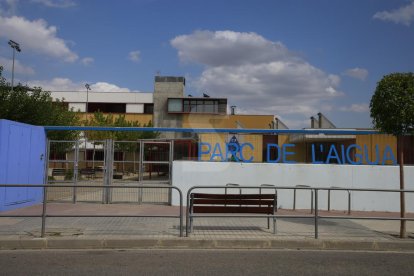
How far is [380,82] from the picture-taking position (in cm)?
923

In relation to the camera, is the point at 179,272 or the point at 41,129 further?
the point at 41,129

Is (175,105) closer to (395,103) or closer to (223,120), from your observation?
(223,120)

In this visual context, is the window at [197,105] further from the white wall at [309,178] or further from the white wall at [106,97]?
the white wall at [309,178]

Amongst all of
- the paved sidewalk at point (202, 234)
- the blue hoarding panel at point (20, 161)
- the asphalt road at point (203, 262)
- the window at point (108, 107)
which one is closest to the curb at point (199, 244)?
the paved sidewalk at point (202, 234)

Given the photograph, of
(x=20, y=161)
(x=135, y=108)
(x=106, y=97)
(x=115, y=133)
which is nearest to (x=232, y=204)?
(x=20, y=161)

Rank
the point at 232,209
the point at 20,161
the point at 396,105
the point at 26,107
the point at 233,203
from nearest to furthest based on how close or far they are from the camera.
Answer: the point at 232,209 < the point at 233,203 < the point at 396,105 < the point at 20,161 < the point at 26,107

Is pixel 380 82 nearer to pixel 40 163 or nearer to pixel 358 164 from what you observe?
pixel 358 164

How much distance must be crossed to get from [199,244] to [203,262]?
1.23 m

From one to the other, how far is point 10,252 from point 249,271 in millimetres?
4334

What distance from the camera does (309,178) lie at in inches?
522

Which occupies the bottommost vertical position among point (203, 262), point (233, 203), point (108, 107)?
point (203, 262)

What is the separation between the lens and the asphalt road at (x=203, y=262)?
6.07 metres

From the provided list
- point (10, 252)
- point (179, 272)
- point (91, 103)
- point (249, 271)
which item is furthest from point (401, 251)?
point (91, 103)

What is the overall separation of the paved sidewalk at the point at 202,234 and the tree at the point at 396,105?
1191 mm
